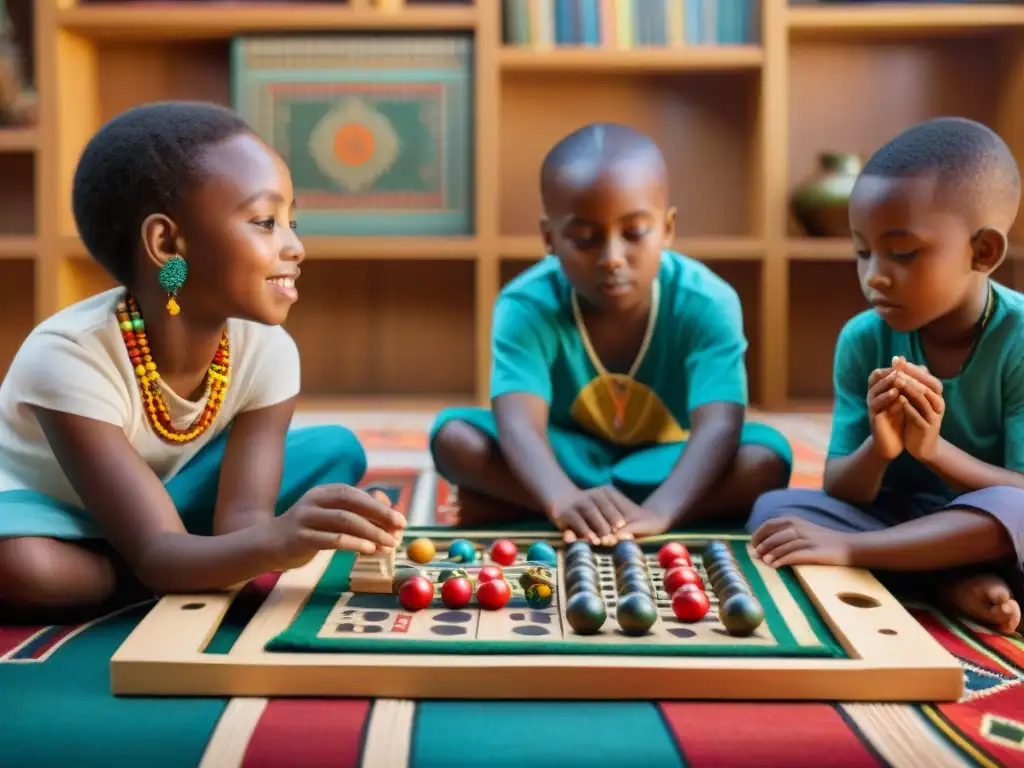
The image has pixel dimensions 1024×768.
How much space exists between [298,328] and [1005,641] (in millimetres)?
2472

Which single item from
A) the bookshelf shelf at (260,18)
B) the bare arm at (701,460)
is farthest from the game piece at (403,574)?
the bookshelf shelf at (260,18)

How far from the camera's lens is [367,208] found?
10.2ft

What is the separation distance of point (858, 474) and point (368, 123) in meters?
2.06

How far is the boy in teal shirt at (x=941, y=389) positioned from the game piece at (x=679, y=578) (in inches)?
5.2

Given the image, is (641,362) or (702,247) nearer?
(641,362)

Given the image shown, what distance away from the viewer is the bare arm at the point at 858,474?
4.33 ft

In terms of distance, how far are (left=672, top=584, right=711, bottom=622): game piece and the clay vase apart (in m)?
2.13

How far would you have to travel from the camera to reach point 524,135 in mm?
3301

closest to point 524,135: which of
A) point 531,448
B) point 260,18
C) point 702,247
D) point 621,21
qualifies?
point 621,21

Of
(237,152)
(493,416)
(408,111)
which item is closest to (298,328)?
(408,111)

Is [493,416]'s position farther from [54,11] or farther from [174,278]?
[54,11]

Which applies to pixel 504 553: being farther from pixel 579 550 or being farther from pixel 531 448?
pixel 531 448

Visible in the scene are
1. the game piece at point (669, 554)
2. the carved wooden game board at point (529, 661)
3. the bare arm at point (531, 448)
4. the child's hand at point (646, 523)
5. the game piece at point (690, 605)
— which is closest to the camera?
the carved wooden game board at point (529, 661)

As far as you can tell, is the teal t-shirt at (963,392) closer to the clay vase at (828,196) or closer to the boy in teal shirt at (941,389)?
the boy in teal shirt at (941,389)
